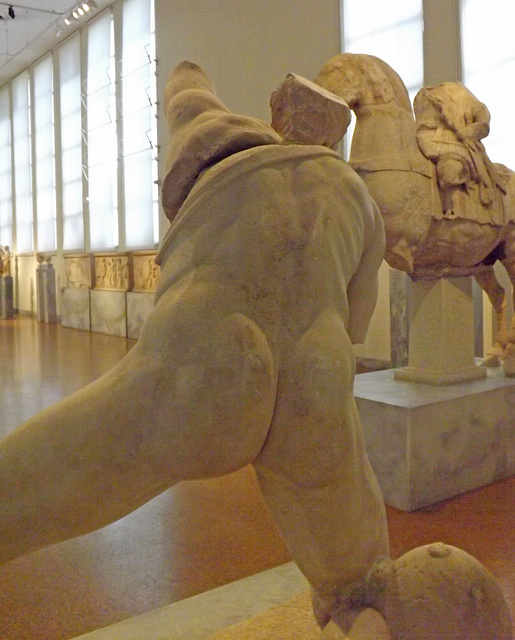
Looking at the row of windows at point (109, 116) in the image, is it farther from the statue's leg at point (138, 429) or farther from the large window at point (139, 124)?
the statue's leg at point (138, 429)

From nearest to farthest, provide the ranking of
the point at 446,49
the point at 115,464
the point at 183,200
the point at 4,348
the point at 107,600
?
the point at 115,464 < the point at 183,200 < the point at 107,600 < the point at 446,49 < the point at 4,348

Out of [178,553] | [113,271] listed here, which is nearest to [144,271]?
[113,271]

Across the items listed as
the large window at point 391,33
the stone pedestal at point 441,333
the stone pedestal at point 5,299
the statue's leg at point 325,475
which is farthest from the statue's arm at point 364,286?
the stone pedestal at point 5,299

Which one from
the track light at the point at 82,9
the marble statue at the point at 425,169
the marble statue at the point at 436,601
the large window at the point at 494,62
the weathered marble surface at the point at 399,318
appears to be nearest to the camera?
the marble statue at the point at 436,601

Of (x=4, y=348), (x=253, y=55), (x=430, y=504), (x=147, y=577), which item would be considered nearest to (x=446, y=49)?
(x=253, y=55)

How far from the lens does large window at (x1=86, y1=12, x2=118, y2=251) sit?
13.9 metres

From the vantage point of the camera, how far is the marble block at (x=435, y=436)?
11.7 feet

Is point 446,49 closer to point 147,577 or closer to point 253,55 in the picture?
point 253,55

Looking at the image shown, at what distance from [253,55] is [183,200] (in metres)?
9.00

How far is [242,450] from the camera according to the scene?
4.73 feet

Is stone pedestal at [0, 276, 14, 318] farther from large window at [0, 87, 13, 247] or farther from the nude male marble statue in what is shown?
the nude male marble statue

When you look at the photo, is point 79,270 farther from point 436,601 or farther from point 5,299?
point 436,601

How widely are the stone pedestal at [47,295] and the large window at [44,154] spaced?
115 cm

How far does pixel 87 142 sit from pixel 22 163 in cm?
484
